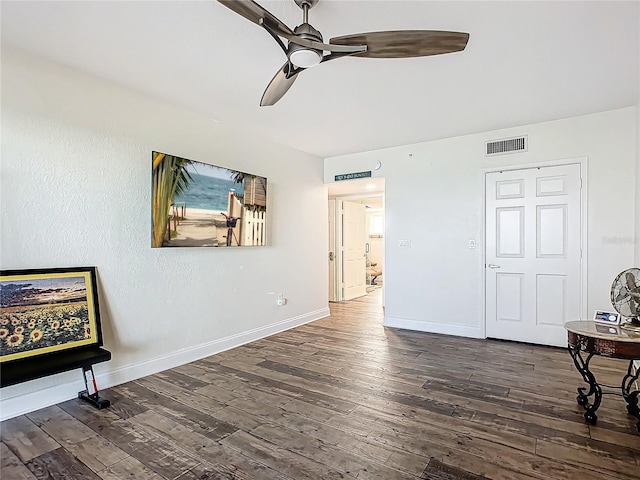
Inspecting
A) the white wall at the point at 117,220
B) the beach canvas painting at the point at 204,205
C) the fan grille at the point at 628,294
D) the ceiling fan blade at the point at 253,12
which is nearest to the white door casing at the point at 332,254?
the white wall at the point at 117,220

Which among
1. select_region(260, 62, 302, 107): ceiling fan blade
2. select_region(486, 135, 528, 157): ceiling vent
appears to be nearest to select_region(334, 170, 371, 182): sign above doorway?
select_region(486, 135, 528, 157): ceiling vent

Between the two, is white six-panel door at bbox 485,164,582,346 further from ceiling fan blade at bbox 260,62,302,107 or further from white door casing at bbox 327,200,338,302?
white door casing at bbox 327,200,338,302

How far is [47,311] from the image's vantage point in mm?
2584

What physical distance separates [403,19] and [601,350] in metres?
2.45

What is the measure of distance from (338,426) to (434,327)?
2817 mm

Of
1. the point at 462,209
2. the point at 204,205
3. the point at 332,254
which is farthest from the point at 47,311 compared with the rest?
the point at 332,254

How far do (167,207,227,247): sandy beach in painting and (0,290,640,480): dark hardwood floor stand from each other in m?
1.25

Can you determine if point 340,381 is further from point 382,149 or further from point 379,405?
point 382,149

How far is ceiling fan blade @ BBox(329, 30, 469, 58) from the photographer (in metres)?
1.83

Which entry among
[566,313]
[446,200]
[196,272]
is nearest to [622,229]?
[566,313]

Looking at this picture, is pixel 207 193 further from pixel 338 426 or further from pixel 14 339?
pixel 338 426

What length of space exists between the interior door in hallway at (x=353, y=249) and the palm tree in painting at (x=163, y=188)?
4137 millimetres

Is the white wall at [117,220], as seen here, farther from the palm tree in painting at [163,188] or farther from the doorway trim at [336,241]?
the doorway trim at [336,241]

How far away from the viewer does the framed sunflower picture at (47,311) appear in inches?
94.3
